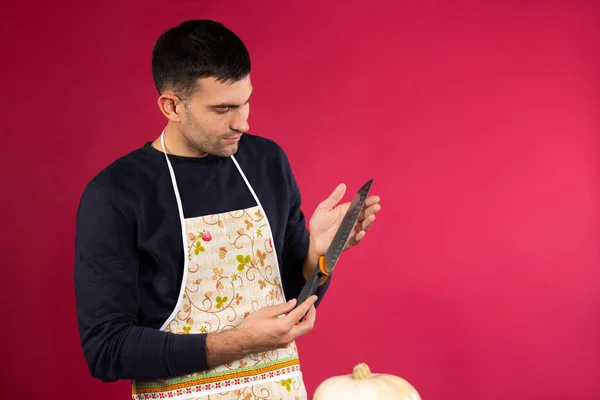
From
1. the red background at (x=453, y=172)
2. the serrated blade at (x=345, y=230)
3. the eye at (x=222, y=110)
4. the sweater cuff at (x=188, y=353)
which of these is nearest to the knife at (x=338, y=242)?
the serrated blade at (x=345, y=230)

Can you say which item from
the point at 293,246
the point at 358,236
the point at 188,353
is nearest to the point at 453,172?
the point at 293,246

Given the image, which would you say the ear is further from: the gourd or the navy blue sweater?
the gourd

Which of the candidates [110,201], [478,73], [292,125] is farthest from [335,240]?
[478,73]

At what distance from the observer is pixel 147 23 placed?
113 inches

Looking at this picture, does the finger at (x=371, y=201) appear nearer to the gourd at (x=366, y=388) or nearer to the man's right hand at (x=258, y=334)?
the man's right hand at (x=258, y=334)

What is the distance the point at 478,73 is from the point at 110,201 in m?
1.79

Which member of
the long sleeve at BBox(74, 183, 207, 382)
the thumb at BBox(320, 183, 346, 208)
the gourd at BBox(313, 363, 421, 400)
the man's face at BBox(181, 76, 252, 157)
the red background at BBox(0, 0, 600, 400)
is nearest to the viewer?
the gourd at BBox(313, 363, 421, 400)

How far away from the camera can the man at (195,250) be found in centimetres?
163

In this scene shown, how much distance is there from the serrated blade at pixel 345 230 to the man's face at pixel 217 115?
0.29 m

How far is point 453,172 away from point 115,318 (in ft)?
5.79

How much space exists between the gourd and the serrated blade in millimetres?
323

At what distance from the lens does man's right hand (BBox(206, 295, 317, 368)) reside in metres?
1.63

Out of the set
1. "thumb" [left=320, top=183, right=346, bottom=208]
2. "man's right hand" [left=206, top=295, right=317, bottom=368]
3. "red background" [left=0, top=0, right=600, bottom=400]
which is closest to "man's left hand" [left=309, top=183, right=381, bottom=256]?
"thumb" [left=320, top=183, right=346, bottom=208]

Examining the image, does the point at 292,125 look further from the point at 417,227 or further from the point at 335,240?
the point at 335,240
